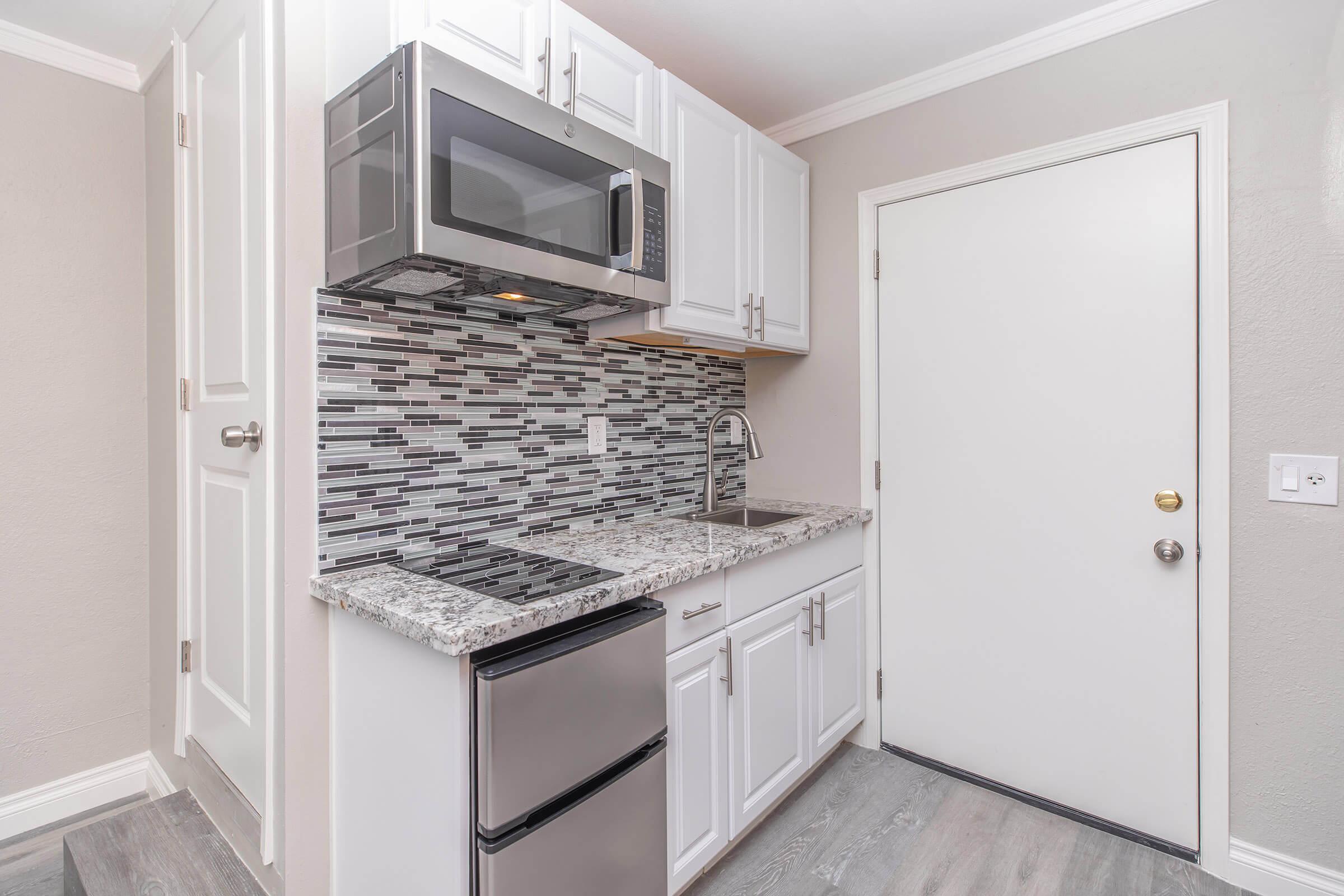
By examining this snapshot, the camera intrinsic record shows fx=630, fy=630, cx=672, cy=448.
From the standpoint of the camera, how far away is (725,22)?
1.90 metres

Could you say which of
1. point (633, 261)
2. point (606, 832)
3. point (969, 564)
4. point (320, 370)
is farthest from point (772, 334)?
point (606, 832)

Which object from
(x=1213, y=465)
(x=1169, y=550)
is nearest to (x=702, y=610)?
(x=1169, y=550)

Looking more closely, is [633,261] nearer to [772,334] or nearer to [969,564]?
[772,334]

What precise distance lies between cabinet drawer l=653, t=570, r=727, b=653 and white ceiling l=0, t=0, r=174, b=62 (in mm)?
2118

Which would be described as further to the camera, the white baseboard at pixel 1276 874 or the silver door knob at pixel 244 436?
the white baseboard at pixel 1276 874

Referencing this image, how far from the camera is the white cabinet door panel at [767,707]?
1.70 meters

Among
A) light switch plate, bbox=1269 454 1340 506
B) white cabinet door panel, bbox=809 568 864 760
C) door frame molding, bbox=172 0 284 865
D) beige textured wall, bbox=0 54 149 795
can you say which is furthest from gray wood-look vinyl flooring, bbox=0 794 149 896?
light switch plate, bbox=1269 454 1340 506

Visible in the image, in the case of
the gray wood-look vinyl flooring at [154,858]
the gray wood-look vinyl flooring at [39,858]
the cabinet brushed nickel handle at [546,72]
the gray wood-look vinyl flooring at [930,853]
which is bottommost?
the gray wood-look vinyl flooring at [39,858]

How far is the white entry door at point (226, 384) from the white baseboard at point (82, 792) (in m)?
0.59

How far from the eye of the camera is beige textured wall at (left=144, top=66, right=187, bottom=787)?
1.89 metres

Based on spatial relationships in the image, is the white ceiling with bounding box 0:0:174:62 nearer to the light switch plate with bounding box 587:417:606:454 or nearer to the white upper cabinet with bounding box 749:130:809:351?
the light switch plate with bounding box 587:417:606:454

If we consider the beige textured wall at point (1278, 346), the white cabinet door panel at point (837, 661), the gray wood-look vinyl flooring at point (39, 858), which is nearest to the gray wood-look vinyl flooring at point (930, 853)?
the white cabinet door panel at point (837, 661)

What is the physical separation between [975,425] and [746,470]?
96cm

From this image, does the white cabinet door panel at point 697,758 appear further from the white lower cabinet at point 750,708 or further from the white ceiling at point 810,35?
the white ceiling at point 810,35
